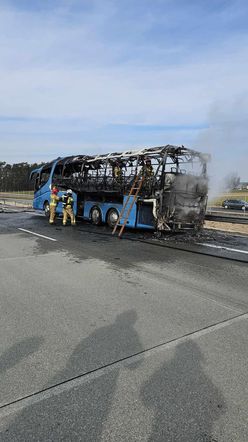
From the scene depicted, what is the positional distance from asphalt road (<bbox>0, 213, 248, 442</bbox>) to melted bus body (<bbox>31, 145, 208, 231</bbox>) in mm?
4940

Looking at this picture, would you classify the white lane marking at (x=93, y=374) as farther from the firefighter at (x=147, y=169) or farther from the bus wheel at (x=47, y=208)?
the bus wheel at (x=47, y=208)

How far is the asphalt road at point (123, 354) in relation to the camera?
2.25 m

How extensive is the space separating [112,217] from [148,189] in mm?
2737

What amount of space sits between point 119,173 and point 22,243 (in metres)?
5.47

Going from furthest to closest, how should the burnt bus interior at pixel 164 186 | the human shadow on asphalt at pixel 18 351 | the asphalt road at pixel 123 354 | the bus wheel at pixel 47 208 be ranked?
the bus wheel at pixel 47 208 < the burnt bus interior at pixel 164 186 < the human shadow on asphalt at pixel 18 351 < the asphalt road at pixel 123 354

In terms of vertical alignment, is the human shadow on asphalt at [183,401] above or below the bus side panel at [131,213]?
Result: below

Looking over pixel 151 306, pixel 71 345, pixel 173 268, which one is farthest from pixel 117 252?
pixel 71 345

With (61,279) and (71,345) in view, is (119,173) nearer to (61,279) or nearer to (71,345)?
(61,279)

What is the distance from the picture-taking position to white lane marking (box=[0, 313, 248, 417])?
2414 millimetres

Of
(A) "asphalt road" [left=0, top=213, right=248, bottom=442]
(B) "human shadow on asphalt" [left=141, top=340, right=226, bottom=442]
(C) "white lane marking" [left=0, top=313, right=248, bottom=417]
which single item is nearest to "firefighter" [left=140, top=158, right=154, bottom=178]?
(A) "asphalt road" [left=0, top=213, right=248, bottom=442]

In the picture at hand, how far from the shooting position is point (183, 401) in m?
2.49

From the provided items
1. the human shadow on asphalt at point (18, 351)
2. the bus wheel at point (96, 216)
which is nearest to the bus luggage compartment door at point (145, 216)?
the bus wheel at point (96, 216)

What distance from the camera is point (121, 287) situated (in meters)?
5.47

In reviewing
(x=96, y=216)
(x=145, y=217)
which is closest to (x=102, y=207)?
(x=96, y=216)
